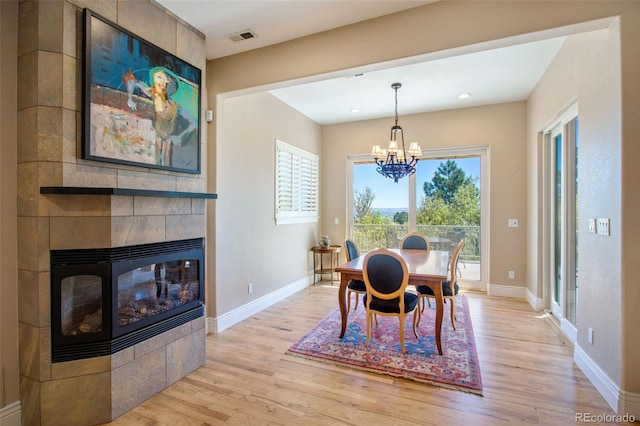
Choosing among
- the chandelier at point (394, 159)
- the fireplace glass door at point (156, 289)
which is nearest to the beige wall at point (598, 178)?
the chandelier at point (394, 159)

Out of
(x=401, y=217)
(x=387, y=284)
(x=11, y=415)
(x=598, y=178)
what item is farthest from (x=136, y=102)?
(x=401, y=217)

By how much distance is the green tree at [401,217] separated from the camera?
560 centimetres

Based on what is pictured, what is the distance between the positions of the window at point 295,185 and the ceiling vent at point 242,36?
1.84m

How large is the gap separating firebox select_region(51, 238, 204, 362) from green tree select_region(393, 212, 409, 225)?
4050 mm

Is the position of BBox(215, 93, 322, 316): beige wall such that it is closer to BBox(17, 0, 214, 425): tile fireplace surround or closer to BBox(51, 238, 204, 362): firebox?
BBox(51, 238, 204, 362): firebox

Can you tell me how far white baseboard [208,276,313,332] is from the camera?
3484mm

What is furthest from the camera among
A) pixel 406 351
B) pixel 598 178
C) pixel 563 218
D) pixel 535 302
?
pixel 535 302

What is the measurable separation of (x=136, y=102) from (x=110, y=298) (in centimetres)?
137

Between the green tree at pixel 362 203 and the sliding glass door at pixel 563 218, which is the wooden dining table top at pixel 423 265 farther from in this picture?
the green tree at pixel 362 203

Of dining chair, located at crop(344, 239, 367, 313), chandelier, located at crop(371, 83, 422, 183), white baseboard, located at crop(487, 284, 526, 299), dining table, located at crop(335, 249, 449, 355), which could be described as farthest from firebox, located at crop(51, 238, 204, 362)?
white baseboard, located at crop(487, 284, 526, 299)

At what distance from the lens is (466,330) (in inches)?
136

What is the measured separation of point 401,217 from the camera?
5645 mm

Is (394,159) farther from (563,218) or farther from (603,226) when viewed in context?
(603,226)

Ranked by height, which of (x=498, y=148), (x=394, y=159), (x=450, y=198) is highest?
(x=498, y=148)
